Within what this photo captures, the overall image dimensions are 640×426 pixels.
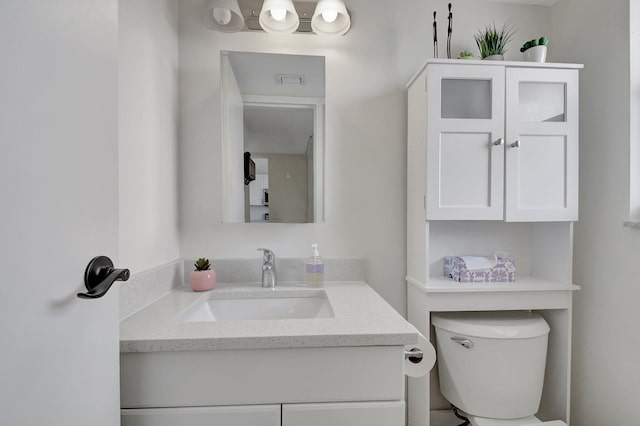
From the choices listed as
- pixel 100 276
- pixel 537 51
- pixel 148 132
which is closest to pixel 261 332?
pixel 100 276

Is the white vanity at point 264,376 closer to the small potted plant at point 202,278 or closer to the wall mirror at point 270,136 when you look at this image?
the small potted plant at point 202,278

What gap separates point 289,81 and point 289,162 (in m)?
0.36

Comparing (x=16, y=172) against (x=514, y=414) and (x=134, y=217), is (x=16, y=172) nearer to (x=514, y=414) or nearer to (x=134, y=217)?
(x=134, y=217)

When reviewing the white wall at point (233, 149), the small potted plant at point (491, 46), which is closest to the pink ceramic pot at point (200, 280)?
the white wall at point (233, 149)

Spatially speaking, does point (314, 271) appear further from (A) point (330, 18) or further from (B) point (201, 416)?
(A) point (330, 18)

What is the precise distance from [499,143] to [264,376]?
3.88 ft

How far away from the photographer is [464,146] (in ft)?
3.82

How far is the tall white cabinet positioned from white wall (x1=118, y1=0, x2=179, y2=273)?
1.05 meters

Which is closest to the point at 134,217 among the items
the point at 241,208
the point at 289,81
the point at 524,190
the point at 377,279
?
the point at 241,208

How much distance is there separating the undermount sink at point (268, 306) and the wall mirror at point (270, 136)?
1.07 ft

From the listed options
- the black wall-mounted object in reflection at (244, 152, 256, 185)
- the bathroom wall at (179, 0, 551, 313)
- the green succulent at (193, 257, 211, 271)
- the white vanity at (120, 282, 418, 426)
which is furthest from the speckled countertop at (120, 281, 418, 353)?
the black wall-mounted object in reflection at (244, 152, 256, 185)

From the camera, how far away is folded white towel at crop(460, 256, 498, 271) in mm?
1238

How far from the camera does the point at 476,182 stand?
46.1 inches

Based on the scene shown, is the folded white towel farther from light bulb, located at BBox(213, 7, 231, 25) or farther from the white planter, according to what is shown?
light bulb, located at BBox(213, 7, 231, 25)
